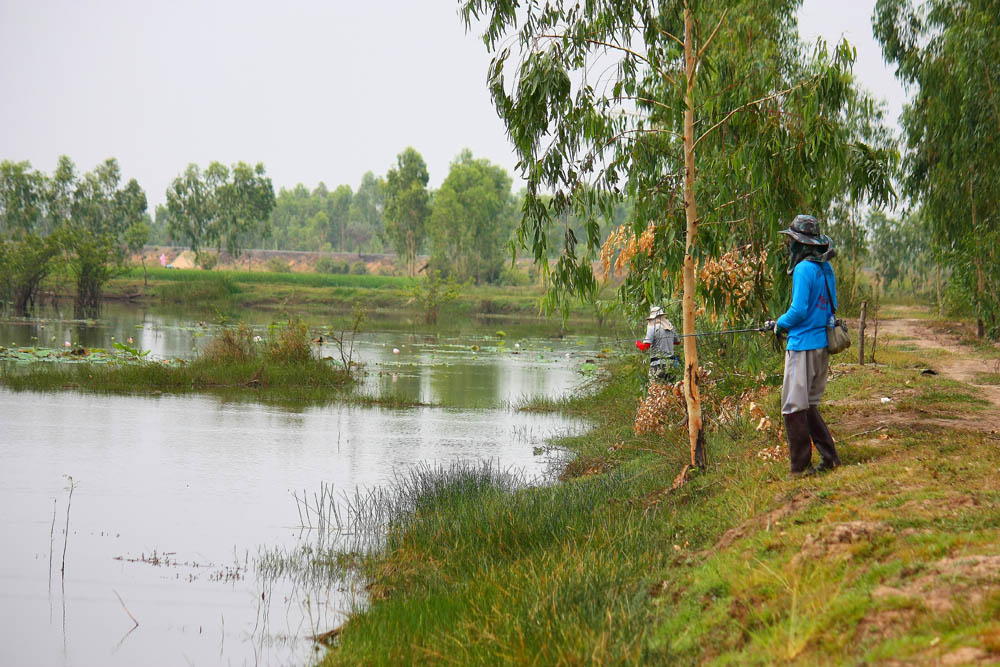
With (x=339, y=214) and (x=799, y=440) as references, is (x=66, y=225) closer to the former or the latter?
(x=799, y=440)

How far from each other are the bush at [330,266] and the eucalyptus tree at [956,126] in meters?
83.9

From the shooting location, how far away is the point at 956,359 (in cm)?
2125

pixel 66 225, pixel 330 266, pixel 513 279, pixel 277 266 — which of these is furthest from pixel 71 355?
pixel 330 266

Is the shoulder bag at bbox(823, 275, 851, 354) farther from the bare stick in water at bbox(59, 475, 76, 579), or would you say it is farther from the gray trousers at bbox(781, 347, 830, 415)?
the bare stick in water at bbox(59, 475, 76, 579)

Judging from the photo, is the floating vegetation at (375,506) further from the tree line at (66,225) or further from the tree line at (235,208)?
the tree line at (235,208)

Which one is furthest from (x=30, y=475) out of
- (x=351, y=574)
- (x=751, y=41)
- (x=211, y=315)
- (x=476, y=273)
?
(x=476, y=273)

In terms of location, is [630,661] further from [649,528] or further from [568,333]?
[568,333]

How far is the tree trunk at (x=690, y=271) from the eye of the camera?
8094 millimetres

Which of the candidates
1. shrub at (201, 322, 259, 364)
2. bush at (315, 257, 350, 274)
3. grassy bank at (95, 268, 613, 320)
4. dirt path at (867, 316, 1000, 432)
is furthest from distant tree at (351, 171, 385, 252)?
shrub at (201, 322, 259, 364)

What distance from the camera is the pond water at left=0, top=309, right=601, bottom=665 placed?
21.5 ft

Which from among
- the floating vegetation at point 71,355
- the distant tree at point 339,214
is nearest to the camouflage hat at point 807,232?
the floating vegetation at point 71,355

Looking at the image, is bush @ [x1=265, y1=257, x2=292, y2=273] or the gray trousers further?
bush @ [x1=265, y1=257, x2=292, y2=273]

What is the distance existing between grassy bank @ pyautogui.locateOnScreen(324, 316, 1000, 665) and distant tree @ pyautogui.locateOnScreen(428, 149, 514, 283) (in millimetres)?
68369

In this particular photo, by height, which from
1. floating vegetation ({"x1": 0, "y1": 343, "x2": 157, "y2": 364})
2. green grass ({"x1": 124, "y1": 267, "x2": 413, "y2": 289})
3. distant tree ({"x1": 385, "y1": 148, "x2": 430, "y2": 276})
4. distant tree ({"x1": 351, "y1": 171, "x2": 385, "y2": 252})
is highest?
distant tree ({"x1": 351, "y1": 171, "x2": 385, "y2": 252})
